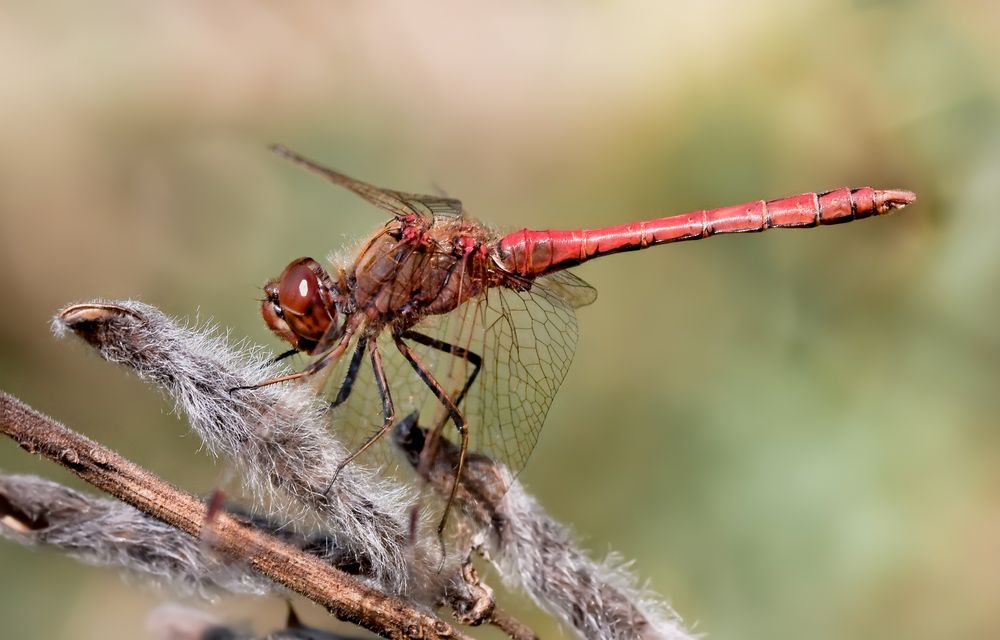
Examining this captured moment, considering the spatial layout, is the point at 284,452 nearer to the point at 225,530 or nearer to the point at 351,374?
the point at 225,530

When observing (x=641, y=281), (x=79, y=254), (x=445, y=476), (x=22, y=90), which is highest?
(x=22, y=90)

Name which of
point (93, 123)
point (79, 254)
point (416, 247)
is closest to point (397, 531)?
point (416, 247)

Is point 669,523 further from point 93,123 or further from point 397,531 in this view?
point 93,123

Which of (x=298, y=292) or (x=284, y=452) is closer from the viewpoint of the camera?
(x=284, y=452)

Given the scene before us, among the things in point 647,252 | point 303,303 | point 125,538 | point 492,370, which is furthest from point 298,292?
point 647,252

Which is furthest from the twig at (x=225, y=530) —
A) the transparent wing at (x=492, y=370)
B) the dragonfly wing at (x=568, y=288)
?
the dragonfly wing at (x=568, y=288)

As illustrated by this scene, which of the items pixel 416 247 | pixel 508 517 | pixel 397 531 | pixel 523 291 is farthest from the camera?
pixel 523 291
